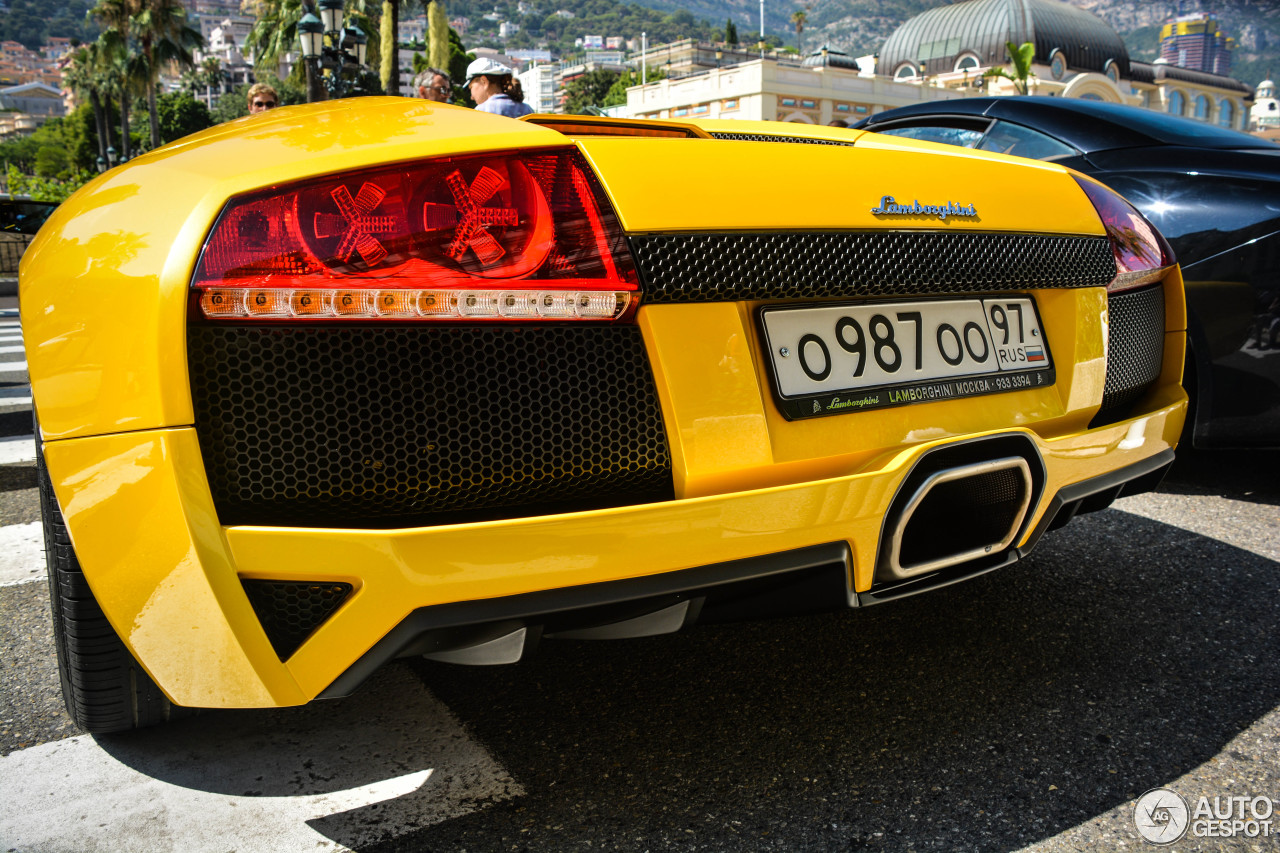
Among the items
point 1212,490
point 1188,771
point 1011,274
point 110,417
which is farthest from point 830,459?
point 1212,490

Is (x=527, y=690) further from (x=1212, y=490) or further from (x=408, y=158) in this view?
(x=1212, y=490)

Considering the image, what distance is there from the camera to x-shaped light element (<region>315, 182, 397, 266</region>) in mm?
1229

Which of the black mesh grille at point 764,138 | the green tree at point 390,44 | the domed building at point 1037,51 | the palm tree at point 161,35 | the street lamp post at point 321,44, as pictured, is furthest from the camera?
the domed building at point 1037,51

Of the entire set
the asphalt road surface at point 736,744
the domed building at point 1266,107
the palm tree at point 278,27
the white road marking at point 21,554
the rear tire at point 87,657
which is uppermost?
the domed building at point 1266,107

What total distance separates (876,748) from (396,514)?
0.99 m

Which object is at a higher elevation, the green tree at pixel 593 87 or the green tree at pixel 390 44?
the green tree at pixel 593 87

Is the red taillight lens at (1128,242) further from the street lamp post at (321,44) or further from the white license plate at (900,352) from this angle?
the street lamp post at (321,44)

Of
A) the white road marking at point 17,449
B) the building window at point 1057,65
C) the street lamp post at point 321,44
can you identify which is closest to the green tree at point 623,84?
the building window at point 1057,65

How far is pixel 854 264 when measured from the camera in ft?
5.01

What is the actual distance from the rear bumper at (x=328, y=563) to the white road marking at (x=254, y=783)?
0.34 m

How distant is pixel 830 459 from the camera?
1501mm

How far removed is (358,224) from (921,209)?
916 mm

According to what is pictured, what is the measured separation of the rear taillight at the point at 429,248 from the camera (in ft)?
3.96

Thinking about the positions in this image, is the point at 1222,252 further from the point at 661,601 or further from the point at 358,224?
the point at 358,224
